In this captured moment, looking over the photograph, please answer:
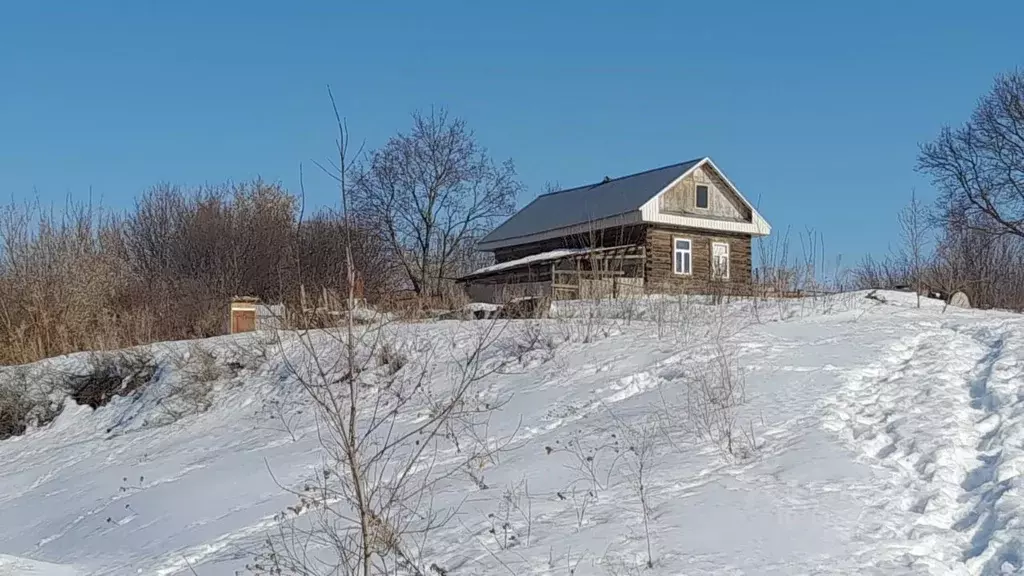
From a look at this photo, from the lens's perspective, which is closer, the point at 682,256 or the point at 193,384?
→ the point at 193,384

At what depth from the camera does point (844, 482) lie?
556 cm

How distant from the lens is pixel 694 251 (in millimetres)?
29312

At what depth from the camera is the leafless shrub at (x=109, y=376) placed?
15.7m

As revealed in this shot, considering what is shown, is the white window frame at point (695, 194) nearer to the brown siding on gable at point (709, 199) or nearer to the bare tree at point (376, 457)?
the brown siding on gable at point (709, 199)

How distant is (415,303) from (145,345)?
5.34 m

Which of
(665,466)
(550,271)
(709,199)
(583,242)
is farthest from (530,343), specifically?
(709,199)

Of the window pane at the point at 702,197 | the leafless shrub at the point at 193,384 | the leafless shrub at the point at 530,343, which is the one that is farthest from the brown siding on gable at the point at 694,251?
the leafless shrub at the point at 193,384

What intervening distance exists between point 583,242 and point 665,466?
69.4 ft

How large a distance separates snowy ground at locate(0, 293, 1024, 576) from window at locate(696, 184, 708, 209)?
15730 mm

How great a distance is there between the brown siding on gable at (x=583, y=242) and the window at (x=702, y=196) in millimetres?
2577

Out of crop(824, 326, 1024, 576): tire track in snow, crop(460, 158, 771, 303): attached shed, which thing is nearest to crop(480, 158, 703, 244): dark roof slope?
crop(460, 158, 771, 303): attached shed

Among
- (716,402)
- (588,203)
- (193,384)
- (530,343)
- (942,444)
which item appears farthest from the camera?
(588,203)

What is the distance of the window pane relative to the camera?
29.3 meters

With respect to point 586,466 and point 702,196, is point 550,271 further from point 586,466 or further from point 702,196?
point 586,466
